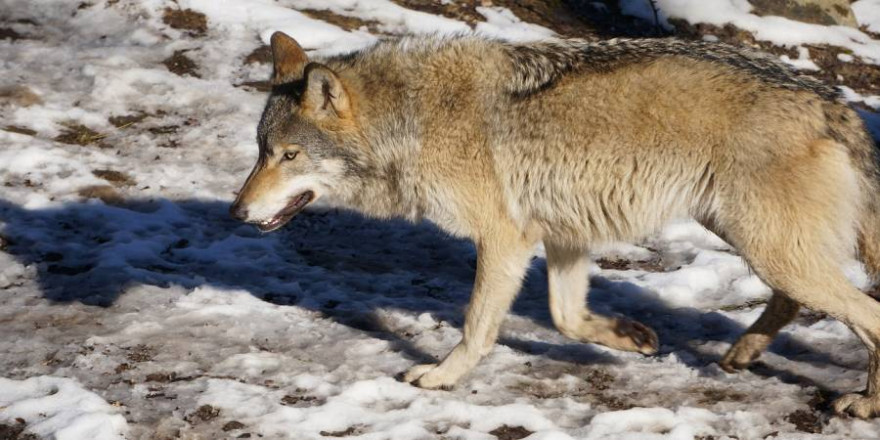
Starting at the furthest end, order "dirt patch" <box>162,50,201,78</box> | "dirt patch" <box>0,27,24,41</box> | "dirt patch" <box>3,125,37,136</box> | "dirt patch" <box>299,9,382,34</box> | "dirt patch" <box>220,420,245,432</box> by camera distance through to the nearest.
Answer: "dirt patch" <box>299,9,382,34</box>, "dirt patch" <box>0,27,24,41</box>, "dirt patch" <box>162,50,201,78</box>, "dirt patch" <box>3,125,37,136</box>, "dirt patch" <box>220,420,245,432</box>

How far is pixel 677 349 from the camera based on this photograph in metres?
6.21

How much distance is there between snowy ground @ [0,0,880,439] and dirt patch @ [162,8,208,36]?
0.15 m

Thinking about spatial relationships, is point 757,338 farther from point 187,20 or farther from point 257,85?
point 187,20

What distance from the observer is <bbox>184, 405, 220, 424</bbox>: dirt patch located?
4.95m

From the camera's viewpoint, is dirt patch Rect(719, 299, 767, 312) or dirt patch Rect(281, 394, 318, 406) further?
dirt patch Rect(719, 299, 767, 312)

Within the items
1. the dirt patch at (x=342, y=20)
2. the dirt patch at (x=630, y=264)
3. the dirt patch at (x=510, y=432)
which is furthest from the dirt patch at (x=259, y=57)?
the dirt patch at (x=510, y=432)

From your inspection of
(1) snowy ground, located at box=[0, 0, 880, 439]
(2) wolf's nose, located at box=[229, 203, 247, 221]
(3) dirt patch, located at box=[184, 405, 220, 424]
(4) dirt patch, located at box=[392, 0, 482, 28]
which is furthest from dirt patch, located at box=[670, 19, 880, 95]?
(3) dirt patch, located at box=[184, 405, 220, 424]

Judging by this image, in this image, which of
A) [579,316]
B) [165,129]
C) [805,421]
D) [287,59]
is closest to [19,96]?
[165,129]

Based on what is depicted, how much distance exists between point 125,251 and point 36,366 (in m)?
1.78

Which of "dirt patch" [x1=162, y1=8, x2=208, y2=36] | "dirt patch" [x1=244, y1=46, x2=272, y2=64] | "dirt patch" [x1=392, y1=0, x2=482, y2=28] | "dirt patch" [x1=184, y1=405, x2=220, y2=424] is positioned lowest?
"dirt patch" [x1=184, y1=405, x2=220, y2=424]

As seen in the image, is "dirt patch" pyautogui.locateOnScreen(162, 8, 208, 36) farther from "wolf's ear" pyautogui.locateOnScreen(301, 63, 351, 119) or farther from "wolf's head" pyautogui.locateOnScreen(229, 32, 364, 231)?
"wolf's ear" pyautogui.locateOnScreen(301, 63, 351, 119)

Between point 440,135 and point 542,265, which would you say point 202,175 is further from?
point 440,135

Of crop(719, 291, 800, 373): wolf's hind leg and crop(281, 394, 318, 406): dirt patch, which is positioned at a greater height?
crop(719, 291, 800, 373): wolf's hind leg

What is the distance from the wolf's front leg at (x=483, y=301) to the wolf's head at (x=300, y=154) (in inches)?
37.5
